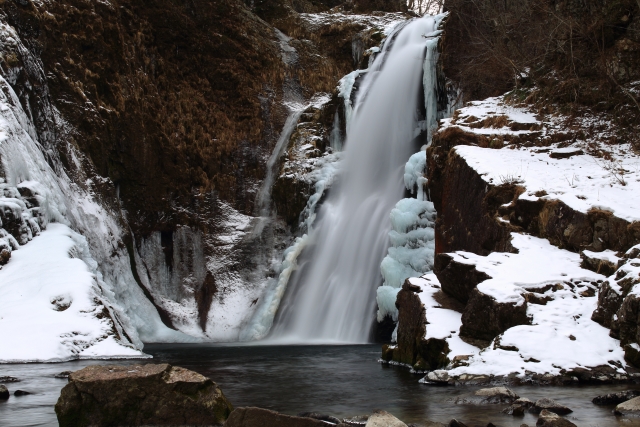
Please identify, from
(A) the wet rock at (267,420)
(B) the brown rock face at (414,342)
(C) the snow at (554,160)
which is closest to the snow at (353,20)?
(C) the snow at (554,160)

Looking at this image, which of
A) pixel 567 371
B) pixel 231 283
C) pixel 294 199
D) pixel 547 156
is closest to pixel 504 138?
pixel 547 156

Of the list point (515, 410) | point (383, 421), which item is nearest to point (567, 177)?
point (515, 410)

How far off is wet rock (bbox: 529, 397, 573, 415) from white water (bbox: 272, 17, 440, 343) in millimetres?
11697

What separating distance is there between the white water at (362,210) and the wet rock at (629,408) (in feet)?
39.8

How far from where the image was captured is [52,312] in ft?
47.2

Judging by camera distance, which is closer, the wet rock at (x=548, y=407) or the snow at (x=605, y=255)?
the wet rock at (x=548, y=407)

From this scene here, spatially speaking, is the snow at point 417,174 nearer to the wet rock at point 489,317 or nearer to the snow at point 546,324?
the snow at point 546,324

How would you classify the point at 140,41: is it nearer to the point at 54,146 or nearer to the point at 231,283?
the point at 54,146

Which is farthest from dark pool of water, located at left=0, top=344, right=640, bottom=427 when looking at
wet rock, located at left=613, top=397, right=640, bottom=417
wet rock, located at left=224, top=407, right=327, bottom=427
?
wet rock, located at left=224, top=407, right=327, bottom=427

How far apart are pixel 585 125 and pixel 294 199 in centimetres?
1260

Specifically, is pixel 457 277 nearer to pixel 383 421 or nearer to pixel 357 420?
pixel 357 420

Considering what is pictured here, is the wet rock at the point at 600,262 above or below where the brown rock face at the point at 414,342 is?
above

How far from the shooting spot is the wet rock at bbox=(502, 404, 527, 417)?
278 inches

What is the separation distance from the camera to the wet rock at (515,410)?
705 centimetres
